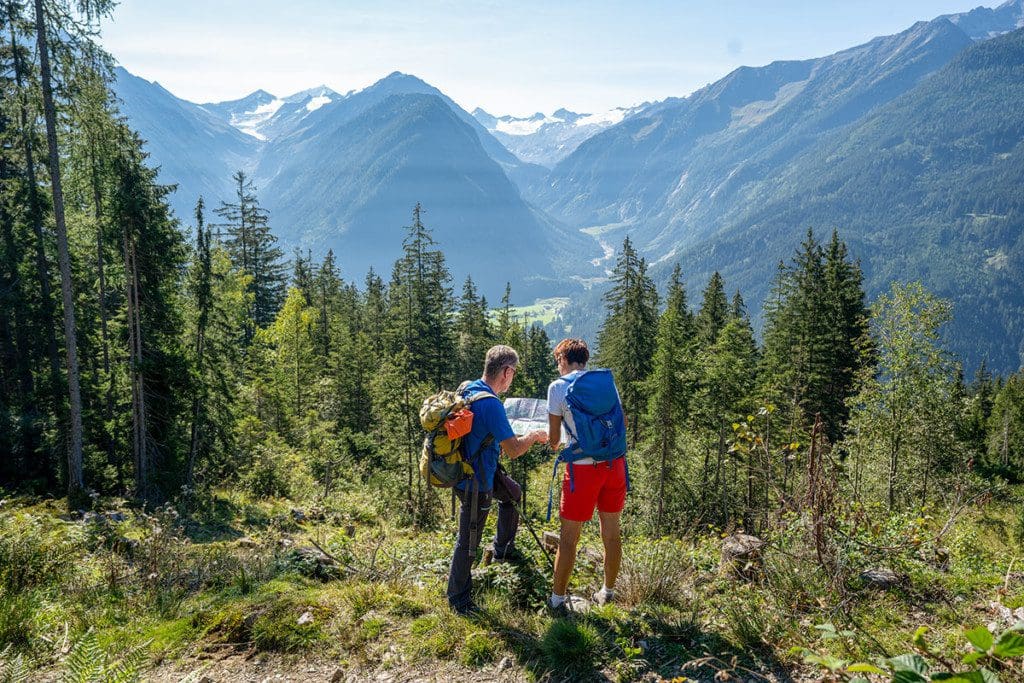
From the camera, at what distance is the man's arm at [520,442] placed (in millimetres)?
4523

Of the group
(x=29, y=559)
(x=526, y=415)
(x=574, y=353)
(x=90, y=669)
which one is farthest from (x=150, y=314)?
(x=574, y=353)

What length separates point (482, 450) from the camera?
4672 mm

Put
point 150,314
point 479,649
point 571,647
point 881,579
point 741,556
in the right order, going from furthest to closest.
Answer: point 150,314 < point 741,556 < point 881,579 < point 479,649 < point 571,647

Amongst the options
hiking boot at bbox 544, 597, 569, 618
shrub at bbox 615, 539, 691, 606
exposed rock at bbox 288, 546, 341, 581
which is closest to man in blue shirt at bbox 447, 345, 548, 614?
hiking boot at bbox 544, 597, 569, 618

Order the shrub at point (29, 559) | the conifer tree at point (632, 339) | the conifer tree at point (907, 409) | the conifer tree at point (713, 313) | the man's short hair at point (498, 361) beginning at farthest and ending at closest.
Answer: the conifer tree at point (713, 313) → the conifer tree at point (632, 339) → the conifer tree at point (907, 409) → the shrub at point (29, 559) → the man's short hair at point (498, 361)

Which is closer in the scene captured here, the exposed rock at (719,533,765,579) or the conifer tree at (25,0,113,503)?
the exposed rock at (719,533,765,579)

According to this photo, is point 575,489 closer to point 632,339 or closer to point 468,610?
point 468,610

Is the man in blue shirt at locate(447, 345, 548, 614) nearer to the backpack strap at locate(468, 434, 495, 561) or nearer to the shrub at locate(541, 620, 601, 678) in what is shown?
the backpack strap at locate(468, 434, 495, 561)

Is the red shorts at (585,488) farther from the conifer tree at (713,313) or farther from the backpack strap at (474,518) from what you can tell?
the conifer tree at (713,313)

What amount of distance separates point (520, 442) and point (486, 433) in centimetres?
30

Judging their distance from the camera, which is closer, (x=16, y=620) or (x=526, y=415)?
(x=16, y=620)

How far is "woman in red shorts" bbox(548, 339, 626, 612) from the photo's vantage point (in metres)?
4.62

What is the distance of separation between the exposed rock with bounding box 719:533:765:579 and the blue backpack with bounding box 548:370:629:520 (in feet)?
7.42

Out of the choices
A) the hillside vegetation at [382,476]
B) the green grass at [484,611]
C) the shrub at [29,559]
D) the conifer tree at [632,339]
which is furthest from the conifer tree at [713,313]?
the shrub at [29,559]
